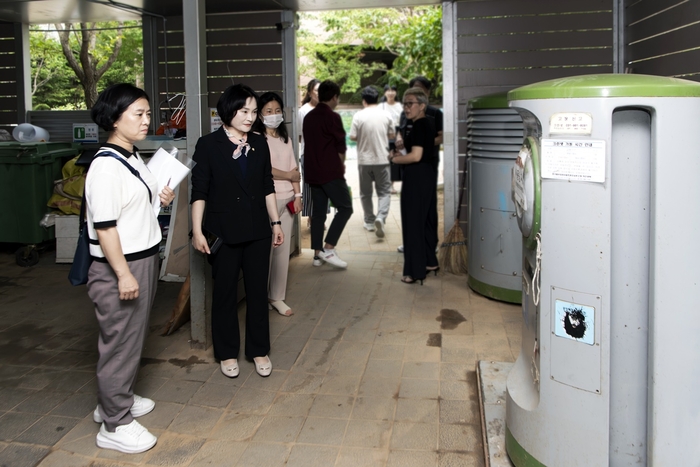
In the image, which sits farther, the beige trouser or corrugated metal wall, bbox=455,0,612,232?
corrugated metal wall, bbox=455,0,612,232

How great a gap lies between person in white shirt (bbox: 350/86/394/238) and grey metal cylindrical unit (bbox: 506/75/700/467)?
20.8 ft

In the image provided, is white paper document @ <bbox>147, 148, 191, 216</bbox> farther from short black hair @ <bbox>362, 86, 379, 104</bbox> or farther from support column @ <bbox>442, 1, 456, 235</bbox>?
short black hair @ <bbox>362, 86, 379, 104</bbox>

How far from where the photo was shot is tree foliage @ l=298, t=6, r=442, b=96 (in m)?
12.2

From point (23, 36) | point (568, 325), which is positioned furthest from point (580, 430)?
point (23, 36)

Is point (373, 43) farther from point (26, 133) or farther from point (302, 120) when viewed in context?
point (26, 133)

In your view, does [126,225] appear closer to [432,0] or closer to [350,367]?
[350,367]

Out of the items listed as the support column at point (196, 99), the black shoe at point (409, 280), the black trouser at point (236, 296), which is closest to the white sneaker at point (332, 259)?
the black shoe at point (409, 280)

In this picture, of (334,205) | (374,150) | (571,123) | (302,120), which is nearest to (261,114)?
(334,205)

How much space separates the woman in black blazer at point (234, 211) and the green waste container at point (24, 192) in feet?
12.8

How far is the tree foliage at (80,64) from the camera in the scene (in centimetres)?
1134

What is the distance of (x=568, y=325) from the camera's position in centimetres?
276

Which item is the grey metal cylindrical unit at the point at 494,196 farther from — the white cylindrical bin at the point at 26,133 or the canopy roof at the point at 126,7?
the white cylindrical bin at the point at 26,133

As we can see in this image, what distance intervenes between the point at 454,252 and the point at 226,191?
3301mm

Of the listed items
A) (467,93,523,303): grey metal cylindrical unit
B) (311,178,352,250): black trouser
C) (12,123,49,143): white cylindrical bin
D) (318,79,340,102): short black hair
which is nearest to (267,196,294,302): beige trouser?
(311,178,352,250): black trouser
